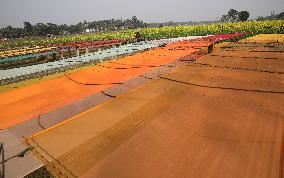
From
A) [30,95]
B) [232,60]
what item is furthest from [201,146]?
[30,95]

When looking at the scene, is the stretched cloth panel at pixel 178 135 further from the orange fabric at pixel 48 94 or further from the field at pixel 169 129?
the orange fabric at pixel 48 94

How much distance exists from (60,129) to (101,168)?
4.57ft

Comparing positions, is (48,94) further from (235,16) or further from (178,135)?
(235,16)

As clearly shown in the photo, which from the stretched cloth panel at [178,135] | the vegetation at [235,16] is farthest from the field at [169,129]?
the vegetation at [235,16]

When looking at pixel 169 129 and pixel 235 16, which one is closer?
pixel 169 129

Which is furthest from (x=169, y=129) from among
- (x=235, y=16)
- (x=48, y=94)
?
(x=235, y=16)

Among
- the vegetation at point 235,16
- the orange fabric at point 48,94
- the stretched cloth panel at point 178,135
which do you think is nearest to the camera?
the stretched cloth panel at point 178,135

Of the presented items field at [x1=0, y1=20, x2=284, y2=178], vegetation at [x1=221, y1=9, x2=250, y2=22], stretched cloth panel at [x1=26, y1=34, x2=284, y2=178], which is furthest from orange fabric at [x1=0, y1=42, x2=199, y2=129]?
vegetation at [x1=221, y1=9, x2=250, y2=22]

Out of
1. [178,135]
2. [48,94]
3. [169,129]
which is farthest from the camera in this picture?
[48,94]

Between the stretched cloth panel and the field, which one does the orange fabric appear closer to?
the field

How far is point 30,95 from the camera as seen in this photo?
697 cm

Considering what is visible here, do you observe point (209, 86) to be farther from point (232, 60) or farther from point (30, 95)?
point (30, 95)

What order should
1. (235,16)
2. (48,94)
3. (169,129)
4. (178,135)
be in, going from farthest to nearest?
1. (235,16)
2. (48,94)
3. (169,129)
4. (178,135)

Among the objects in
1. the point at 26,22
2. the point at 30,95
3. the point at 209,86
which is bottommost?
the point at 30,95
